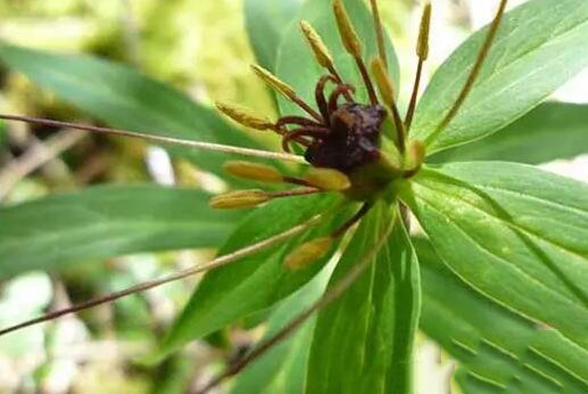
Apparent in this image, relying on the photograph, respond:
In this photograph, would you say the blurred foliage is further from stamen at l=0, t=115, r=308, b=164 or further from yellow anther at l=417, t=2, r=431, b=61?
yellow anther at l=417, t=2, r=431, b=61

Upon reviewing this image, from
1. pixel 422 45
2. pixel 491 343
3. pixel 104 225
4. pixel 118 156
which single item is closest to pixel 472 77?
pixel 422 45

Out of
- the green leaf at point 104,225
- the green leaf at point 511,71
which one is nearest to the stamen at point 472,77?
the green leaf at point 511,71

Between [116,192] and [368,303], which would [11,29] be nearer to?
[116,192]

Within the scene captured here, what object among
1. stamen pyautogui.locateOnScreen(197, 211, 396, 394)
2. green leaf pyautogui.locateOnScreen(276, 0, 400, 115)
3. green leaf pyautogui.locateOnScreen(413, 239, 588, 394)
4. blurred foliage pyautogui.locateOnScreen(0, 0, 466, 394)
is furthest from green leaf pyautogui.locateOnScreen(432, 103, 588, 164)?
blurred foliage pyautogui.locateOnScreen(0, 0, 466, 394)

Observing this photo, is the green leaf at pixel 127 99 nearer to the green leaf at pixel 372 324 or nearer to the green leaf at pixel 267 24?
the green leaf at pixel 267 24

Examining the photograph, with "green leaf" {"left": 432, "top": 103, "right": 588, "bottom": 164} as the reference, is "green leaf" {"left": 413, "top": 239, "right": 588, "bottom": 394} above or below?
below

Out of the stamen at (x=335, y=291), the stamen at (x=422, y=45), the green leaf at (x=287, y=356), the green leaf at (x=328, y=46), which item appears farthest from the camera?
the green leaf at (x=287, y=356)

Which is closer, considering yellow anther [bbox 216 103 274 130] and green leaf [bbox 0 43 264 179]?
yellow anther [bbox 216 103 274 130]
